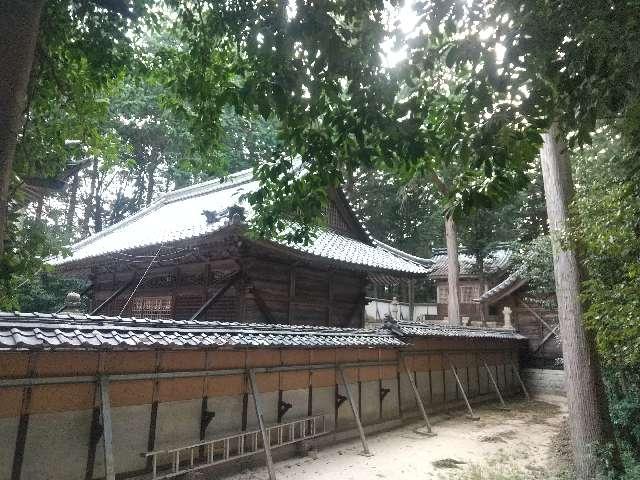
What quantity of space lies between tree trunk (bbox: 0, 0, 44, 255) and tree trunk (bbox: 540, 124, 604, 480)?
8006 mm

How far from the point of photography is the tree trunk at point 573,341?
8062 millimetres

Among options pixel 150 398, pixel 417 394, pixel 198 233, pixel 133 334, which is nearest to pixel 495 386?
pixel 417 394

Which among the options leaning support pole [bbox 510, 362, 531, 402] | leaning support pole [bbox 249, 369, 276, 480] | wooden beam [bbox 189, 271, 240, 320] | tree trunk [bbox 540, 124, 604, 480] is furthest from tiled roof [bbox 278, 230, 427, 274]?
leaning support pole [bbox 510, 362, 531, 402]

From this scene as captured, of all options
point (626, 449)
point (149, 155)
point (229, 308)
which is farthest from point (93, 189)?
point (626, 449)

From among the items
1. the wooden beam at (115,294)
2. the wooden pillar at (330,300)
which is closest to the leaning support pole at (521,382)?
the wooden pillar at (330,300)

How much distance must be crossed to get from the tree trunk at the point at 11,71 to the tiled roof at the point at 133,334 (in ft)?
8.87

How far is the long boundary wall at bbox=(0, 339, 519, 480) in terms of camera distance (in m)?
5.47

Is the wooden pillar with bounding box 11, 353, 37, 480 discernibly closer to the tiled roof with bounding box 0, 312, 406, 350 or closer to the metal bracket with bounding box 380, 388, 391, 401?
the tiled roof with bounding box 0, 312, 406, 350

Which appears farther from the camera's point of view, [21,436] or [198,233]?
[198,233]

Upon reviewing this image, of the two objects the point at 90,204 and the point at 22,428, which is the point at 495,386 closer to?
the point at 22,428

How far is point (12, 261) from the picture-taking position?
556cm

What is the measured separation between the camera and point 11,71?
2736 mm

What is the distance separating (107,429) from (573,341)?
8358mm

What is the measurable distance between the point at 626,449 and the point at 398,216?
25.6 meters
